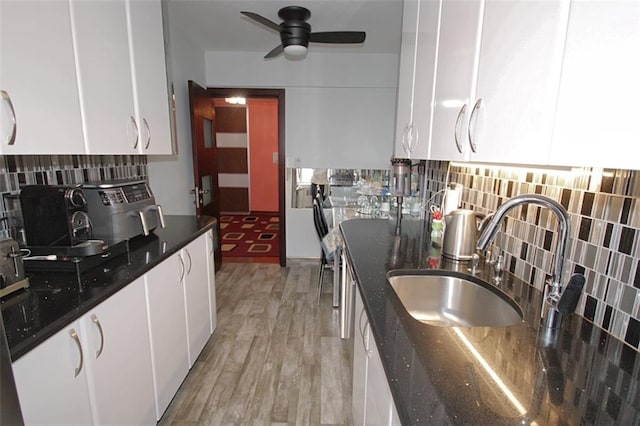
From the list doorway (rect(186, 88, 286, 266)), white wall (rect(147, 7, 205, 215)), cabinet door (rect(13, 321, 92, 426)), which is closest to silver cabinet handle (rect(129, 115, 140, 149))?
white wall (rect(147, 7, 205, 215))

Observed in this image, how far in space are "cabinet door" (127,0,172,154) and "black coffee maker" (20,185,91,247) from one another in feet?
1.76

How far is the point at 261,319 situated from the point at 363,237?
1389 mm

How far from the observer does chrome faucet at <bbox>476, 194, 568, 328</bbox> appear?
33.1 inches

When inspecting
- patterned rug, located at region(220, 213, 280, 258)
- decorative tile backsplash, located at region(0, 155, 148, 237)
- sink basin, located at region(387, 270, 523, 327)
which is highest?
decorative tile backsplash, located at region(0, 155, 148, 237)

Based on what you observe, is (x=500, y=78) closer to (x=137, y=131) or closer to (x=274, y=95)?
(x=137, y=131)

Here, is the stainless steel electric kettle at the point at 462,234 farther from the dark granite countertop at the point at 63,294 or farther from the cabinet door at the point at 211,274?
the cabinet door at the point at 211,274

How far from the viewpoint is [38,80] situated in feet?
3.64

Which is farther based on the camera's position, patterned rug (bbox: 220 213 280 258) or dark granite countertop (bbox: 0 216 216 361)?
patterned rug (bbox: 220 213 280 258)

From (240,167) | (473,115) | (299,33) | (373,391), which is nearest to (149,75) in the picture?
(299,33)

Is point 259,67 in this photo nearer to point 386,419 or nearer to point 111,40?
point 111,40

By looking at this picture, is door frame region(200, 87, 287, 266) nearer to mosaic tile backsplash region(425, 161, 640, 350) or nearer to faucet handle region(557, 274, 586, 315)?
mosaic tile backsplash region(425, 161, 640, 350)

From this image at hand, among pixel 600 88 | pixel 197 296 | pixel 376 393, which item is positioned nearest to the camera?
pixel 600 88

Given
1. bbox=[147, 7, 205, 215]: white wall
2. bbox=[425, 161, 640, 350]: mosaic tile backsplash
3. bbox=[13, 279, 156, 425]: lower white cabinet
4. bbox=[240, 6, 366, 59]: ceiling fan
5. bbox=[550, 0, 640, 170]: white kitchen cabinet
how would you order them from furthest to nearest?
1. bbox=[147, 7, 205, 215]: white wall
2. bbox=[240, 6, 366, 59]: ceiling fan
3. bbox=[13, 279, 156, 425]: lower white cabinet
4. bbox=[425, 161, 640, 350]: mosaic tile backsplash
5. bbox=[550, 0, 640, 170]: white kitchen cabinet

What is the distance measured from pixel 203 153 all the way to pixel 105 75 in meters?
1.94
